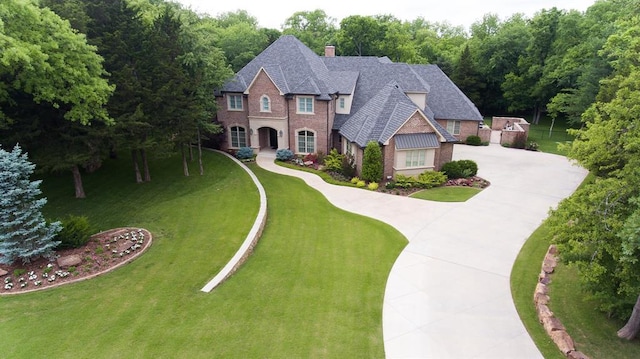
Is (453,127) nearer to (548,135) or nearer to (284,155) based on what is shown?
(548,135)

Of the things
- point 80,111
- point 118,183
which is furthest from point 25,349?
point 118,183

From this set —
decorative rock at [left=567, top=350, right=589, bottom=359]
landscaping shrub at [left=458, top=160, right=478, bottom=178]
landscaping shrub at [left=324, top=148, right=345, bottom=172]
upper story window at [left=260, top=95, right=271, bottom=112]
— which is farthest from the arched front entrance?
decorative rock at [left=567, top=350, right=589, bottom=359]

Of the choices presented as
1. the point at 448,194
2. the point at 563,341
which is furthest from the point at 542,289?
the point at 448,194

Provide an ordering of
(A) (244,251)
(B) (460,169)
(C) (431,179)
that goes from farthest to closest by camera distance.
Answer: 1. (B) (460,169)
2. (C) (431,179)
3. (A) (244,251)

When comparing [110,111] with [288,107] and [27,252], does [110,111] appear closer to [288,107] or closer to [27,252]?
[27,252]

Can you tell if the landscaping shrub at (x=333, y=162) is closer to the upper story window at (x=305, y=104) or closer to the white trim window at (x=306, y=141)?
the white trim window at (x=306, y=141)

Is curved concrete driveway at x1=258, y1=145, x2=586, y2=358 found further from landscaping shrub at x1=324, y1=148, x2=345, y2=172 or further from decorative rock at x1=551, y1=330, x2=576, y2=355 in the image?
landscaping shrub at x1=324, y1=148, x2=345, y2=172
